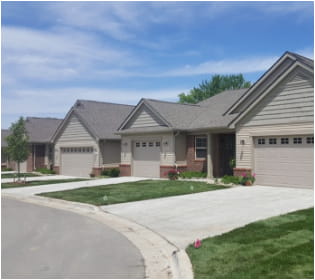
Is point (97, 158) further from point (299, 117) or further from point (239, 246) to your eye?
point (239, 246)

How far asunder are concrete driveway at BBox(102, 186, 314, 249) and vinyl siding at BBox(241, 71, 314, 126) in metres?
3.20

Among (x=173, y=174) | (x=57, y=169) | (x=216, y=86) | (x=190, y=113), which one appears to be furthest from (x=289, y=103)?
(x=216, y=86)

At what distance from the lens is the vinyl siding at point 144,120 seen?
24.6 meters

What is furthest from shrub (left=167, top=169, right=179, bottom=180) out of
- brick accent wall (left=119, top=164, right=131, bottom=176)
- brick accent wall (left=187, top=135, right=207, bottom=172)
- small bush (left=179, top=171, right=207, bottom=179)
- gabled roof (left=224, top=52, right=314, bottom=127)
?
gabled roof (left=224, top=52, right=314, bottom=127)

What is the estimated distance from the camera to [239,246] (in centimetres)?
729

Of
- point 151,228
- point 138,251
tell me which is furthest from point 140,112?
point 138,251

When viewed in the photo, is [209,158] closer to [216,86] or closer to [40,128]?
[40,128]

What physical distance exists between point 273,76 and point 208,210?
8.37 metres

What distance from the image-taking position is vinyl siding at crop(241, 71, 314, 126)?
16.0 meters

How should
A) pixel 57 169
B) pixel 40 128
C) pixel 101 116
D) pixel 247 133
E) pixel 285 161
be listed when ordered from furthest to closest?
pixel 40 128
pixel 57 169
pixel 101 116
pixel 247 133
pixel 285 161

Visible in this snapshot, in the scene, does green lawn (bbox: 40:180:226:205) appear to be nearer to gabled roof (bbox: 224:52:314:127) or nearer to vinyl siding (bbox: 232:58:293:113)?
gabled roof (bbox: 224:52:314:127)

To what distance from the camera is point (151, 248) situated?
7.88m

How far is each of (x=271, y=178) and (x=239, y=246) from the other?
1074 centimetres

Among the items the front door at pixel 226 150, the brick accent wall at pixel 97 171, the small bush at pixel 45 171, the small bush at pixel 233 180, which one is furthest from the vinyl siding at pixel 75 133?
the small bush at pixel 233 180
